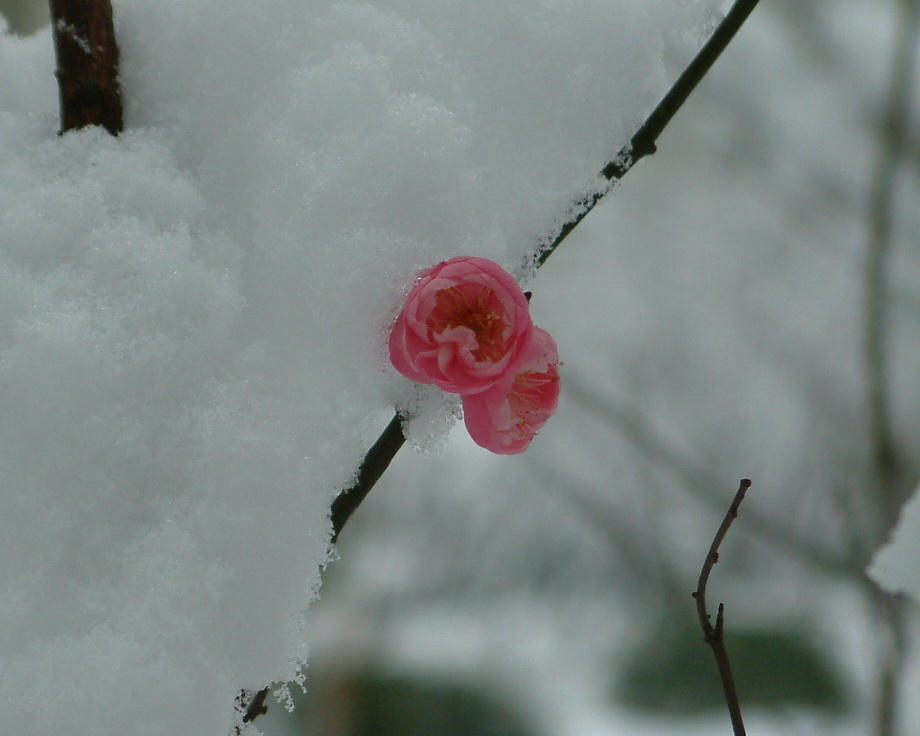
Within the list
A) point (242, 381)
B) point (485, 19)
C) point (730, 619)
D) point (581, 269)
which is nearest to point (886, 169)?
point (581, 269)

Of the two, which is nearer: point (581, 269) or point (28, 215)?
point (28, 215)

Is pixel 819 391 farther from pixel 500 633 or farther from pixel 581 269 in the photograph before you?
pixel 500 633

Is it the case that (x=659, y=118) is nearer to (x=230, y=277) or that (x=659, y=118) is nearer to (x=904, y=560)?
(x=230, y=277)

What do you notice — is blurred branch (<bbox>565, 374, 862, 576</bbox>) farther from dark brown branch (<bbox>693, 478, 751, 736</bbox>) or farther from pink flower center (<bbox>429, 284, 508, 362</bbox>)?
pink flower center (<bbox>429, 284, 508, 362</bbox>)

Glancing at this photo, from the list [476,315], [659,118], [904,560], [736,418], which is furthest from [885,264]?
[476,315]

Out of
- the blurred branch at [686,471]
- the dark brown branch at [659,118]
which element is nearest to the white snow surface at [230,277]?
the dark brown branch at [659,118]

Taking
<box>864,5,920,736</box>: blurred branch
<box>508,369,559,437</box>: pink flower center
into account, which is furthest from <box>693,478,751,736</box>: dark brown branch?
<box>864,5,920,736</box>: blurred branch

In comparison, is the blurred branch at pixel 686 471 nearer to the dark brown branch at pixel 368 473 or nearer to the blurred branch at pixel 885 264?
the blurred branch at pixel 885 264
